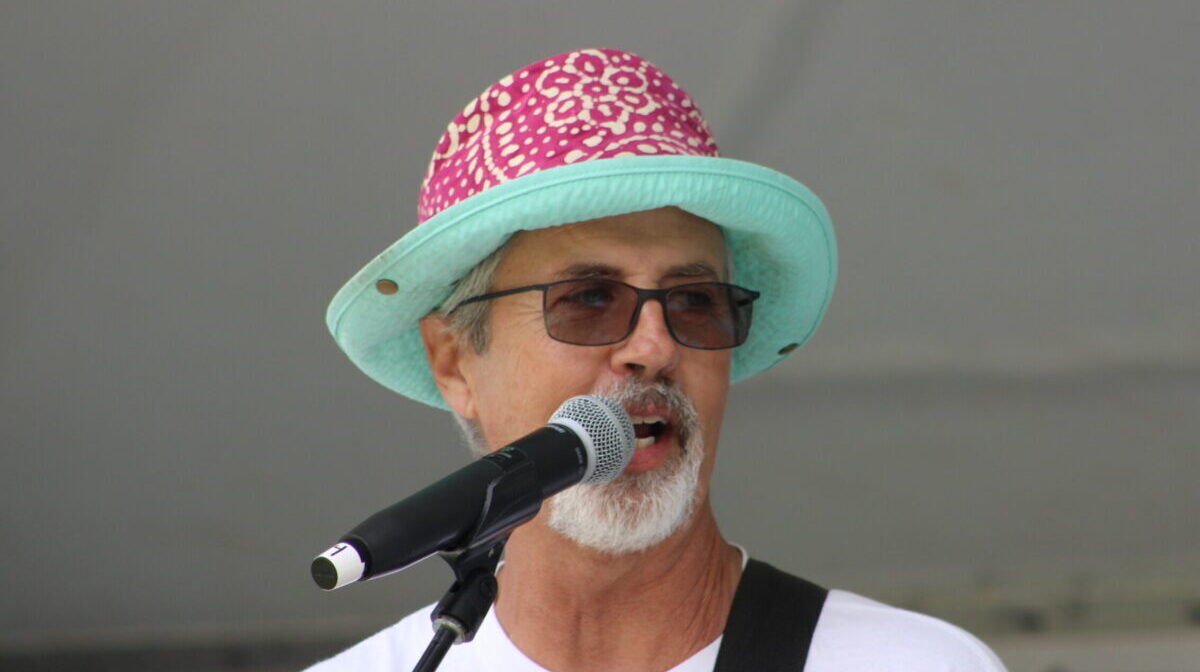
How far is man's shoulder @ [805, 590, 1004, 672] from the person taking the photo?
2.07 m

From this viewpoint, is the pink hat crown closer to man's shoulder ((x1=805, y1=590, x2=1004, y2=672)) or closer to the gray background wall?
man's shoulder ((x1=805, y1=590, x2=1004, y2=672))

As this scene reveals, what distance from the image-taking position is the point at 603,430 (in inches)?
62.2

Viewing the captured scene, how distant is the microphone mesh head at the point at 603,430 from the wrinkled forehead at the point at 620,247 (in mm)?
467

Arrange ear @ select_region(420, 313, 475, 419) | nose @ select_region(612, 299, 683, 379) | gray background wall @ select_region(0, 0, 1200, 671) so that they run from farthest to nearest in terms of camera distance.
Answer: gray background wall @ select_region(0, 0, 1200, 671) < ear @ select_region(420, 313, 475, 419) < nose @ select_region(612, 299, 683, 379)

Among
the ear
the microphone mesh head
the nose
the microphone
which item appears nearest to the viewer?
the microphone

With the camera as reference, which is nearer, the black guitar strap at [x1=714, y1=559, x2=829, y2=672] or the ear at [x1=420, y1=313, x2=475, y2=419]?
the black guitar strap at [x1=714, y1=559, x2=829, y2=672]

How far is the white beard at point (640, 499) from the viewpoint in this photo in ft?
6.56

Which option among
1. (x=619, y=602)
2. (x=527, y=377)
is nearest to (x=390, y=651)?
(x=619, y=602)

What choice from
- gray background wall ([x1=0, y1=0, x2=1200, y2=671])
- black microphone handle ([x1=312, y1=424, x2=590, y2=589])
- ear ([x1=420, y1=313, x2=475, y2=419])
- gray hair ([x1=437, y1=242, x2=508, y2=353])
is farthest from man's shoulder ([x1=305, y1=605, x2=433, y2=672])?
gray background wall ([x1=0, y1=0, x2=1200, y2=671])

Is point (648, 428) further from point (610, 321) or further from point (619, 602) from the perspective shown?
point (619, 602)

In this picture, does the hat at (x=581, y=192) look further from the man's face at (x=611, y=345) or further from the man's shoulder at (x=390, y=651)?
the man's shoulder at (x=390, y=651)

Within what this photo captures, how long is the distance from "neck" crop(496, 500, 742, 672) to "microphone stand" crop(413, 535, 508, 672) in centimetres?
74

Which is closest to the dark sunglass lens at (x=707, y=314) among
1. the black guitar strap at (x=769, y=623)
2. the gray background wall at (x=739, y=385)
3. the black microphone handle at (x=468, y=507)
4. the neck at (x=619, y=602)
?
the neck at (x=619, y=602)

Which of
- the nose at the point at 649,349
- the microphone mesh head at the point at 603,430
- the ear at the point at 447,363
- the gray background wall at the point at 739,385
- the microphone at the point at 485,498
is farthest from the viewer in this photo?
the gray background wall at the point at 739,385
